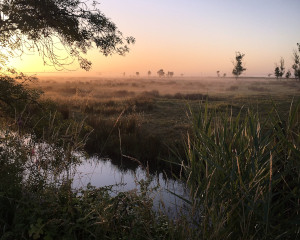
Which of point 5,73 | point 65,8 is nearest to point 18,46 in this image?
point 5,73

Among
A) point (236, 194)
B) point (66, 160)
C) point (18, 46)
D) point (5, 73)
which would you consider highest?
point (18, 46)

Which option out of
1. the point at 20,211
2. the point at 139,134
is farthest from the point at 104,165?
the point at 20,211

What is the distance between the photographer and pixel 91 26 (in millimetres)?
9133

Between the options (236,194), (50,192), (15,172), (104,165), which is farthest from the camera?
(104,165)

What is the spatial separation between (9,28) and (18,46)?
0.79 meters

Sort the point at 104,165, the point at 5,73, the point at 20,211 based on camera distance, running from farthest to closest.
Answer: the point at 104,165, the point at 5,73, the point at 20,211

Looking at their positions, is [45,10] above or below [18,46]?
above

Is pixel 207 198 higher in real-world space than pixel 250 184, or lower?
lower

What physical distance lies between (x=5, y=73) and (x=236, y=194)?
7871 mm

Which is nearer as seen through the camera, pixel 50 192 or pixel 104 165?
pixel 50 192

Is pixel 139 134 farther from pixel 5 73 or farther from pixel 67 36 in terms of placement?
pixel 5 73

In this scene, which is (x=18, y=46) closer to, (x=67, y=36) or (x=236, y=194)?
(x=67, y=36)

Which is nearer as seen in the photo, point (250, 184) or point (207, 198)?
point (250, 184)

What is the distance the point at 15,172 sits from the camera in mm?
3869
